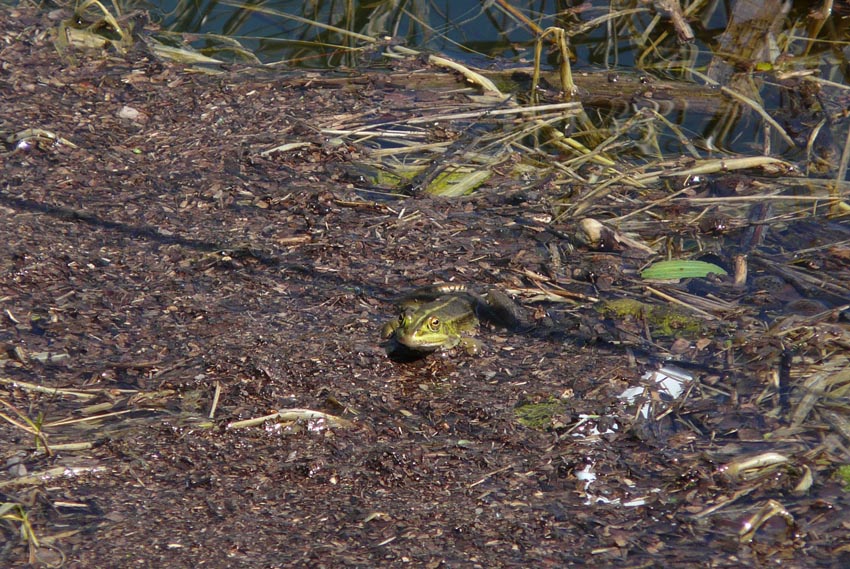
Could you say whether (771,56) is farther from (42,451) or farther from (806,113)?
(42,451)

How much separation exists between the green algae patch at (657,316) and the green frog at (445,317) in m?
0.49

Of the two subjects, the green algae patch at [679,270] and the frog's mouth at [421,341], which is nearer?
the frog's mouth at [421,341]

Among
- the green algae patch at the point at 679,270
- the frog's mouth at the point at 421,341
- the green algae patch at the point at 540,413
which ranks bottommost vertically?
the green algae patch at the point at 540,413

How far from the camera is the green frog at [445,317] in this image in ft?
13.6

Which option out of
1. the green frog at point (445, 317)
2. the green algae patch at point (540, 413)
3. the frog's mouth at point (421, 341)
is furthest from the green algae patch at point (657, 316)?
the frog's mouth at point (421, 341)

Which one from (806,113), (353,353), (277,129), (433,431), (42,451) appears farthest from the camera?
(806,113)

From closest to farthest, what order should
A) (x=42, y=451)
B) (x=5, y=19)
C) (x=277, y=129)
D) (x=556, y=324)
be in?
(x=42, y=451) < (x=556, y=324) < (x=277, y=129) < (x=5, y=19)

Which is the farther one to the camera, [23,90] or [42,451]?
[23,90]

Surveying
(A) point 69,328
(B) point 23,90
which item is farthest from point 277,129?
(A) point 69,328

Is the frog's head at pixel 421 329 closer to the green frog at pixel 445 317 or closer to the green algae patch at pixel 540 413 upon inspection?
the green frog at pixel 445 317

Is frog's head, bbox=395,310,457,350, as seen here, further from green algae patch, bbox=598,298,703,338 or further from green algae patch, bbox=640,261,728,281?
green algae patch, bbox=640,261,728,281

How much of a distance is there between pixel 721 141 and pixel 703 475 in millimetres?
3392

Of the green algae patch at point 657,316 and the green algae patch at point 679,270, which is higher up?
the green algae patch at point 679,270

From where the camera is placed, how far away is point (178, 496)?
11.3 feet
